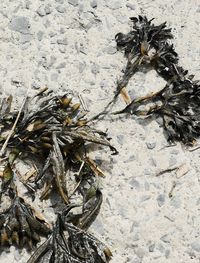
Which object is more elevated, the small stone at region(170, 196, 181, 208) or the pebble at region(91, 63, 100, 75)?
the pebble at region(91, 63, 100, 75)

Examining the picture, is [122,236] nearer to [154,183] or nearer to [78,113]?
[154,183]

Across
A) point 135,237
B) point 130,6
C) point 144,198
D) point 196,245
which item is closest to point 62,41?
point 130,6

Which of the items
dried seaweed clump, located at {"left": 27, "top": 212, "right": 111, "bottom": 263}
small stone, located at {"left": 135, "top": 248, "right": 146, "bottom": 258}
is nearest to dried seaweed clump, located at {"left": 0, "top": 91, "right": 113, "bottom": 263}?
dried seaweed clump, located at {"left": 27, "top": 212, "right": 111, "bottom": 263}

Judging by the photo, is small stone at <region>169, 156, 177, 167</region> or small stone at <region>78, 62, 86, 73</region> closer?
small stone at <region>169, 156, 177, 167</region>

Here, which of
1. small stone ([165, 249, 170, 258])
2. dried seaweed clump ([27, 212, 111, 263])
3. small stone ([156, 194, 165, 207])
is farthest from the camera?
small stone ([156, 194, 165, 207])

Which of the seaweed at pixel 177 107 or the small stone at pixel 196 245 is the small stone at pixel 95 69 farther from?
the small stone at pixel 196 245

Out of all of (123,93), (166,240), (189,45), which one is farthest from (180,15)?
(166,240)

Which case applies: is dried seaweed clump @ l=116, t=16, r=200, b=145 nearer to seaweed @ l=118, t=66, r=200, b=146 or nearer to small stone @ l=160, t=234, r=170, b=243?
seaweed @ l=118, t=66, r=200, b=146
